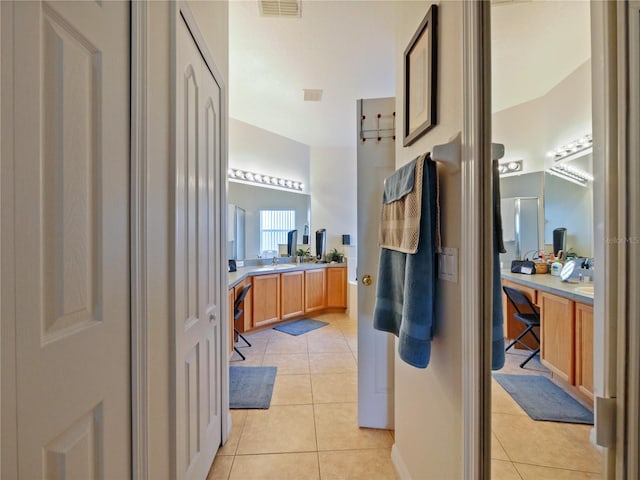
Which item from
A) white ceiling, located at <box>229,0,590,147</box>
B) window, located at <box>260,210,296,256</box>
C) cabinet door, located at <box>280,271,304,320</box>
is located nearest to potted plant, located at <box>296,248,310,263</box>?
window, located at <box>260,210,296,256</box>

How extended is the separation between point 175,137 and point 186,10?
1.92 ft

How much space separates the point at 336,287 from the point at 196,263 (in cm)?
350

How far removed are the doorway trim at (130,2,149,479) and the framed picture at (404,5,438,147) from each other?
1.05 meters

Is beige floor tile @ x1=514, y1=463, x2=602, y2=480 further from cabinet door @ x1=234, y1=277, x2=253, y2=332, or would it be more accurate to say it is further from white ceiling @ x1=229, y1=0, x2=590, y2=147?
cabinet door @ x1=234, y1=277, x2=253, y2=332

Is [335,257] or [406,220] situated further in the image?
[335,257]

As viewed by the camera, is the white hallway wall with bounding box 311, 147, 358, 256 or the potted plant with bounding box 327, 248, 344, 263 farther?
the white hallway wall with bounding box 311, 147, 358, 256

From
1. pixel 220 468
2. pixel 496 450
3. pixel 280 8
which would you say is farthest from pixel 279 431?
pixel 280 8

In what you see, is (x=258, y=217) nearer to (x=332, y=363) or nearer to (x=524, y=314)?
(x=332, y=363)

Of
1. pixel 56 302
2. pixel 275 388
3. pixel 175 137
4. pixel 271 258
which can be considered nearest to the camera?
pixel 56 302

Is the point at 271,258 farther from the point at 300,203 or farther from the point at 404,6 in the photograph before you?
the point at 404,6

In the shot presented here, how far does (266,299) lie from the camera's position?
12.1 ft

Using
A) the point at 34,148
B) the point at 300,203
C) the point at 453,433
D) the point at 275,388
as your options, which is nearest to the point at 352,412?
the point at 275,388

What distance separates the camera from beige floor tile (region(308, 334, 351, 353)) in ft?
10.1

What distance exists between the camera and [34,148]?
532 millimetres
